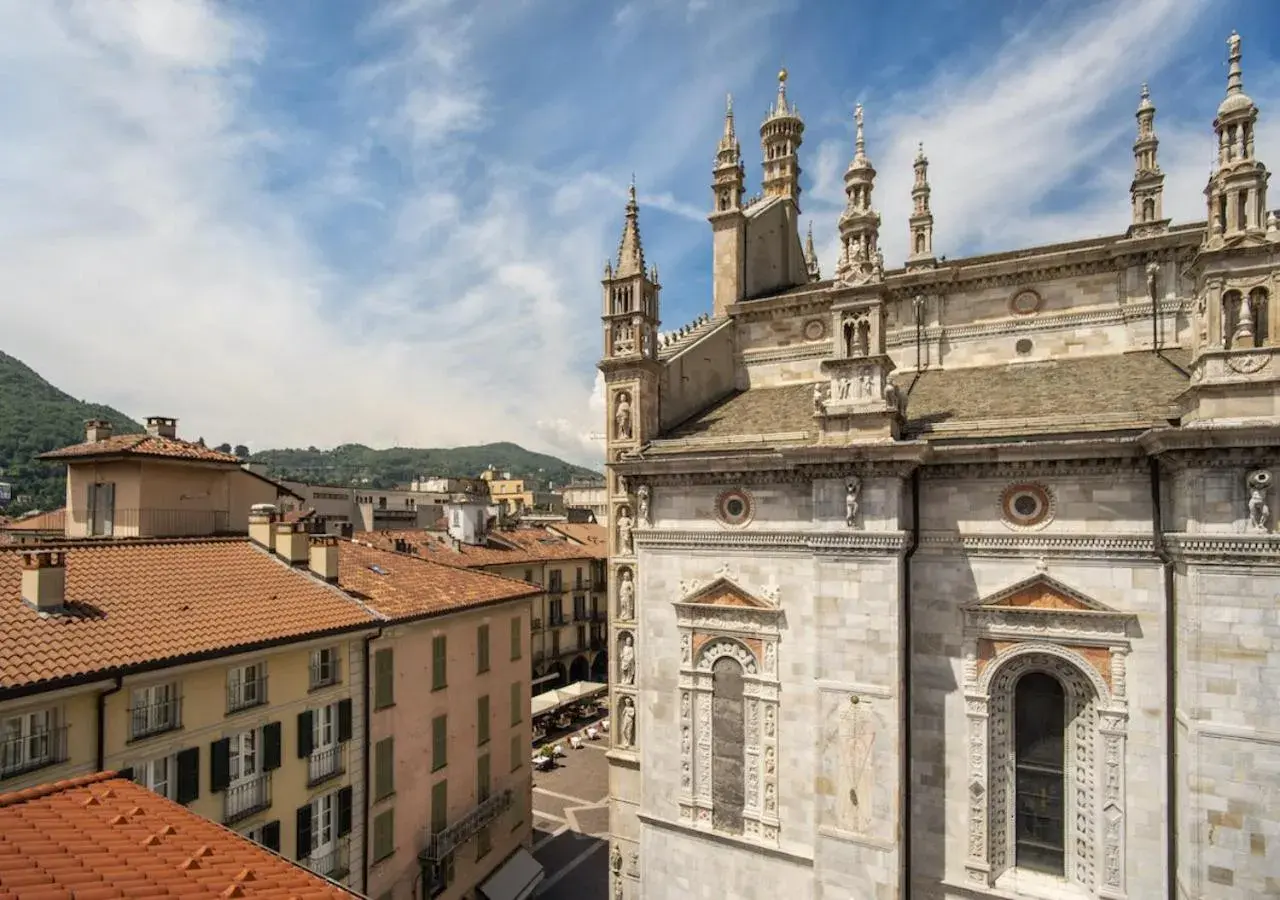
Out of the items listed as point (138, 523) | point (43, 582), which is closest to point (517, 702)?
point (138, 523)

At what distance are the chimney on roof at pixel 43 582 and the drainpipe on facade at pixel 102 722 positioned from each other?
281cm

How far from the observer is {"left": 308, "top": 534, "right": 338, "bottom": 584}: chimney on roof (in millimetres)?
23609

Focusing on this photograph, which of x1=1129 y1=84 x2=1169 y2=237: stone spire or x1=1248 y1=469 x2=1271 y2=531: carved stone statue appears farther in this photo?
x1=1129 y1=84 x2=1169 y2=237: stone spire

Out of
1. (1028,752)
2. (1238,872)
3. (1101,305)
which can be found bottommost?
(1238,872)

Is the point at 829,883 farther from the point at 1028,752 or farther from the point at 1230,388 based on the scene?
the point at 1230,388

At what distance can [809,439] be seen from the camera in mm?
18797

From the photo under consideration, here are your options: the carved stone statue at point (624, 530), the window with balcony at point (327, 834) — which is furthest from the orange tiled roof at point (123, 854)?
the carved stone statue at point (624, 530)

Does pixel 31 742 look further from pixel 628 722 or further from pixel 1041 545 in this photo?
pixel 1041 545

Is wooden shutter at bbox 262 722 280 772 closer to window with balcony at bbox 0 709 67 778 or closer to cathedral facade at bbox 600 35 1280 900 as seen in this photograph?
window with balcony at bbox 0 709 67 778

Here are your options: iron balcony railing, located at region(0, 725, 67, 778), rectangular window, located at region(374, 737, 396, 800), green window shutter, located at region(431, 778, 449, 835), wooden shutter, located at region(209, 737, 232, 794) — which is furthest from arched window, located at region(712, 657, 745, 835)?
iron balcony railing, located at region(0, 725, 67, 778)

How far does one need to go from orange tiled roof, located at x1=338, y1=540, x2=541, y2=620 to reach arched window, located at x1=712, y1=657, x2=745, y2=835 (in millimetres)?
10908

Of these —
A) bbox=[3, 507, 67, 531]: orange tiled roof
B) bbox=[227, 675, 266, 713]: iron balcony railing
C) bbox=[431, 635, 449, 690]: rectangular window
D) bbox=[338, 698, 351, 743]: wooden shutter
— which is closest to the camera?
bbox=[227, 675, 266, 713]: iron balcony railing

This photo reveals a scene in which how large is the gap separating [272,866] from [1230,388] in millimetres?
18366

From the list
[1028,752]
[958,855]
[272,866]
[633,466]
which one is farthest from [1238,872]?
[272,866]
